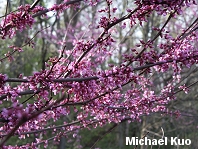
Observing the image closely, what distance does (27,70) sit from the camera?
64.3ft

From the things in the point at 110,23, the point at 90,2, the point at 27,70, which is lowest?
the point at 110,23

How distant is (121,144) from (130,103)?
433 inches

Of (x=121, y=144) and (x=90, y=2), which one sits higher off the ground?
(x=90, y=2)

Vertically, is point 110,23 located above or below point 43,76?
above

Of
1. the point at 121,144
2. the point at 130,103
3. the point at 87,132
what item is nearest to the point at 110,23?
the point at 130,103

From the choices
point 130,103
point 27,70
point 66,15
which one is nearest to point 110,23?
point 130,103

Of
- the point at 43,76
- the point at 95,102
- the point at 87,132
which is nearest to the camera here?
the point at 43,76

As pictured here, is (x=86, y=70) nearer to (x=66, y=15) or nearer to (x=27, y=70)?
(x=66, y=15)

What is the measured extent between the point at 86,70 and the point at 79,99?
0.45 meters

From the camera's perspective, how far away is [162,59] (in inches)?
108

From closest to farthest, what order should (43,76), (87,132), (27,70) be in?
(43,76) < (87,132) < (27,70)

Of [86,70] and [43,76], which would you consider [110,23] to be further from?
[43,76]

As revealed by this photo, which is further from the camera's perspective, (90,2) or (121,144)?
(121,144)

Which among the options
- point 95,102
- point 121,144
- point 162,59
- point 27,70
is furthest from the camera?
point 27,70
